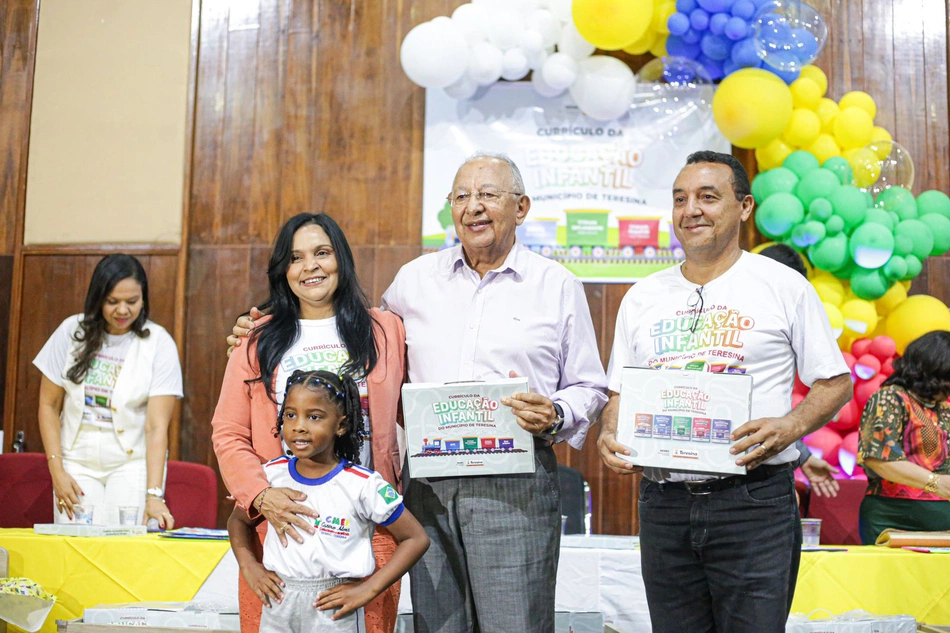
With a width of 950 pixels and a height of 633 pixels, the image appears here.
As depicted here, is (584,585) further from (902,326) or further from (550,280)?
(902,326)

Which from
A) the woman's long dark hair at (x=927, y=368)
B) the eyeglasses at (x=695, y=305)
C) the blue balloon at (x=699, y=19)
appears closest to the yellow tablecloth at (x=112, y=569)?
the eyeglasses at (x=695, y=305)

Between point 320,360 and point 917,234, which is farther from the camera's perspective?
Result: point 917,234

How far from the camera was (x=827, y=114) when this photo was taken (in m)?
5.18

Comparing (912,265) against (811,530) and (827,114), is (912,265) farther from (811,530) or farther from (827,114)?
(811,530)

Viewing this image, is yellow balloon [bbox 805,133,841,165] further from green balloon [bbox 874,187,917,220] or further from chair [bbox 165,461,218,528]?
chair [bbox 165,461,218,528]

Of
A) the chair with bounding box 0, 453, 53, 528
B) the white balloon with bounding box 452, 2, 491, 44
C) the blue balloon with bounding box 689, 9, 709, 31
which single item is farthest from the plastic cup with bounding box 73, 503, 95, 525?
the blue balloon with bounding box 689, 9, 709, 31

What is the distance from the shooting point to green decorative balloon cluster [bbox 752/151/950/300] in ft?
15.7

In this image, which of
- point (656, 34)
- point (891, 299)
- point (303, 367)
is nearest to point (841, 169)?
point (891, 299)

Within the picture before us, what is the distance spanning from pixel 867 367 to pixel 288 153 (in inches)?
141

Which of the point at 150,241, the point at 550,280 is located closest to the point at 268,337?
the point at 550,280

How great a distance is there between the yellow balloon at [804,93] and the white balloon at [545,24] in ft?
4.40

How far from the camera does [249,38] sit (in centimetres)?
577

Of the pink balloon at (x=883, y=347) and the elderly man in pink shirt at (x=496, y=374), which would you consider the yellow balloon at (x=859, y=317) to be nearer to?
the pink balloon at (x=883, y=347)

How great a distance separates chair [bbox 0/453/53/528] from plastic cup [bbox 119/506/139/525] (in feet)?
2.76
